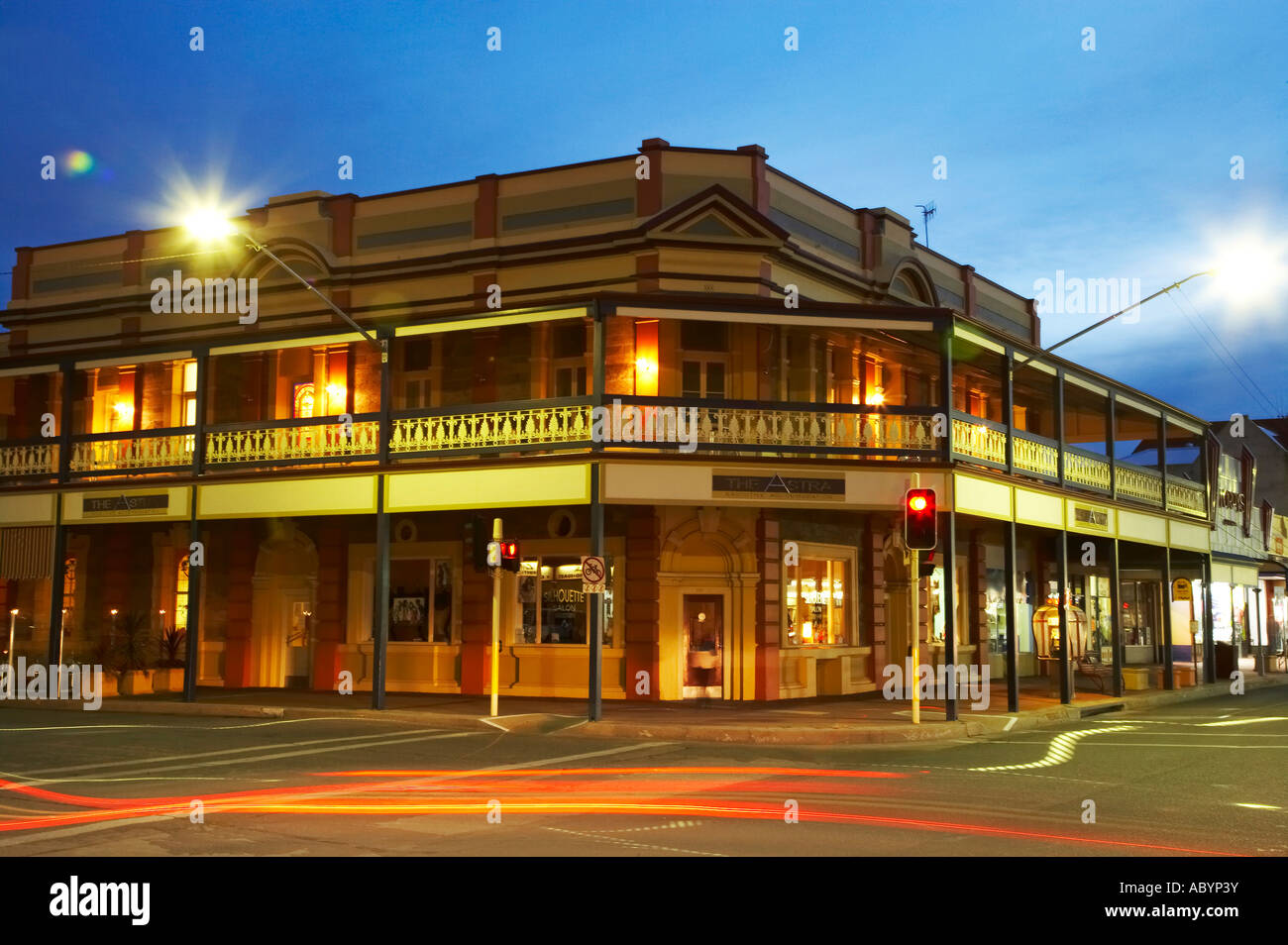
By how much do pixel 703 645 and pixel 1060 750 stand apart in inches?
306

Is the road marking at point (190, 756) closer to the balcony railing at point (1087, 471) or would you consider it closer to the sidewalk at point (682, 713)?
the sidewalk at point (682, 713)

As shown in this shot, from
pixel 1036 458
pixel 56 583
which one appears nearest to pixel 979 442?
pixel 1036 458

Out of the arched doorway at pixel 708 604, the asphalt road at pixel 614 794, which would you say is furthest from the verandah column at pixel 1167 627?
the arched doorway at pixel 708 604

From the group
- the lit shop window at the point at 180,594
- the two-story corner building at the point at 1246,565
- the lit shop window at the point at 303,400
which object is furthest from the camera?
the two-story corner building at the point at 1246,565

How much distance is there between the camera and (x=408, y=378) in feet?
81.5

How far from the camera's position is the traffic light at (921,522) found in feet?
60.4

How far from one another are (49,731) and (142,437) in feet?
21.5

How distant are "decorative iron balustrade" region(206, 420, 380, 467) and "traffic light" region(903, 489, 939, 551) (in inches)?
348

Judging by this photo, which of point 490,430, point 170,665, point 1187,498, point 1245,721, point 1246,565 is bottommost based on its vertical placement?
point 1245,721

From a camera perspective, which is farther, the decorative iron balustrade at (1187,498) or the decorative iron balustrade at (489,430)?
the decorative iron balustrade at (1187,498)

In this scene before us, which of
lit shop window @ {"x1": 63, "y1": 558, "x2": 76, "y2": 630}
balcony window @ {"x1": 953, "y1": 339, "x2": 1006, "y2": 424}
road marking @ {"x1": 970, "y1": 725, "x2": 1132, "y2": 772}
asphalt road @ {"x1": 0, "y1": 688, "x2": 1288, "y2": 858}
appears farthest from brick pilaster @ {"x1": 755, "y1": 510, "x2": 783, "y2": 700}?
lit shop window @ {"x1": 63, "y1": 558, "x2": 76, "y2": 630}

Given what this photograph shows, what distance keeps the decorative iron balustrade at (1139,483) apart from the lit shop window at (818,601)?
19.8ft

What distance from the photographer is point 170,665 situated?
2523 centimetres

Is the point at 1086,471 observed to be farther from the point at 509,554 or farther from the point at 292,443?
the point at 292,443
